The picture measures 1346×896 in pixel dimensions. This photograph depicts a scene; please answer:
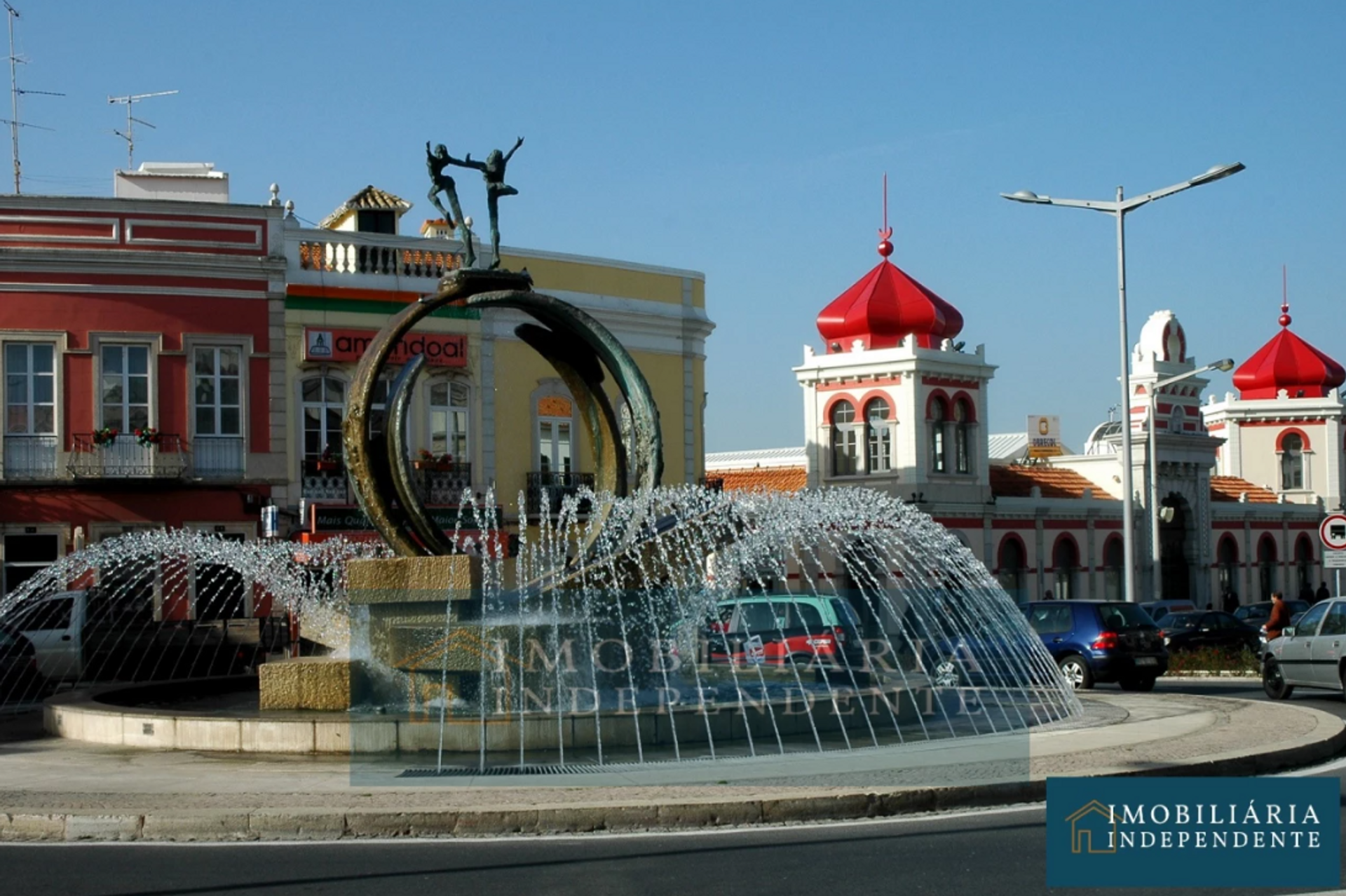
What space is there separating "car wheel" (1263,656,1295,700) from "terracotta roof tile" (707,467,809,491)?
2928cm

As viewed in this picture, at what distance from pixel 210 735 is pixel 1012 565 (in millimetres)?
38107

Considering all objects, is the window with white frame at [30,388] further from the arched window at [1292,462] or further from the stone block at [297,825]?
the arched window at [1292,462]

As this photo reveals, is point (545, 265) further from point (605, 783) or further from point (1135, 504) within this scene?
point (605, 783)

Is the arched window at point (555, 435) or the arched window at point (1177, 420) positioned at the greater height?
the arched window at point (1177, 420)

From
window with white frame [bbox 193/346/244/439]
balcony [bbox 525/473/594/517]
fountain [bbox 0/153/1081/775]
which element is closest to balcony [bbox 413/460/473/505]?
balcony [bbox 525/473/594/517]

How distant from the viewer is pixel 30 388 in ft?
111

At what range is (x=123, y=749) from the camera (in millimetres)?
14898

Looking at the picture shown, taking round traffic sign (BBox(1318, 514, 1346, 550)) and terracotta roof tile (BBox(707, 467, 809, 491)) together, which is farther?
terracotta roof tile (BBox(707, 467, 809, 491))

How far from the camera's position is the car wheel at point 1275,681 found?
70.4ft

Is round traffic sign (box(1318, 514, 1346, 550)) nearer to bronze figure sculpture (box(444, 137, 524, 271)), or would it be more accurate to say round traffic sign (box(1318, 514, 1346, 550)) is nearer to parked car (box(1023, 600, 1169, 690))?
parked car (box(1023, 600, 1169, 690))

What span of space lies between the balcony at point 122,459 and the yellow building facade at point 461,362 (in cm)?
251

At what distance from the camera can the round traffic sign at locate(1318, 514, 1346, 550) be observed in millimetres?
25062

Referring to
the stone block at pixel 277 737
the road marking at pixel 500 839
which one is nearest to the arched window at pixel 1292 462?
the stone block at pixel 277 737

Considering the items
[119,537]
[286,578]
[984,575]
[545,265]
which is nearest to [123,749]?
[984,575]
